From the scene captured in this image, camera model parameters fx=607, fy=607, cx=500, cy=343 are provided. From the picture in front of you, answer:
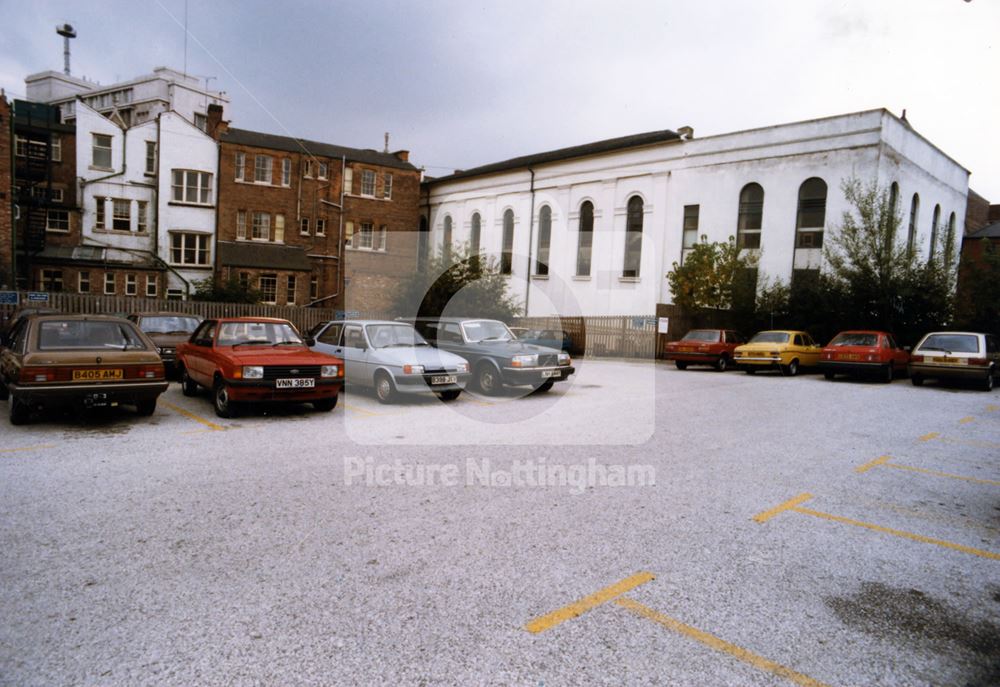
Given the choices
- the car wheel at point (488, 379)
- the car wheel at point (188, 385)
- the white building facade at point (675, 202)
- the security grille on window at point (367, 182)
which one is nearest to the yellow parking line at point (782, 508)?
the car wheel at point (488, 379)

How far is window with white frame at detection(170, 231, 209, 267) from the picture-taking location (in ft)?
116

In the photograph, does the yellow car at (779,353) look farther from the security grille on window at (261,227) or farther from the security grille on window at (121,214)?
the security grille on window at (121,214)

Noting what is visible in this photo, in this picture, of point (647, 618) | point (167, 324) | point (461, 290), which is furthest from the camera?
point (461, 290)

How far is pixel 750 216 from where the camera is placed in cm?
2961

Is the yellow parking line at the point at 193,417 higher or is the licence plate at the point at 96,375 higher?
the licence plate at the point at 96,375

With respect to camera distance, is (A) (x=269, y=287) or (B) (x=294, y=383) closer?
(B) (x=294, y=383)

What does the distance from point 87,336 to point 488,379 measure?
23.9 ft

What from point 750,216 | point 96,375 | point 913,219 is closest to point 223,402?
point 96,375

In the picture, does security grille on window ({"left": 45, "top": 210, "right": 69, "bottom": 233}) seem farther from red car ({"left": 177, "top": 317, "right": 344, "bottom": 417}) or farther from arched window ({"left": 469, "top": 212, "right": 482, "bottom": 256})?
red car ({"left": 177, "top": 317, "right": 344, "bottom": 417})

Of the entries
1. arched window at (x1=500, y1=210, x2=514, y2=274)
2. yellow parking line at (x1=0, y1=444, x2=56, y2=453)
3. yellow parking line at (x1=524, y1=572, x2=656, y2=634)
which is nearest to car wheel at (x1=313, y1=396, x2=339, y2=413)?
→ yellow parking line at (x1=0, y1=444, x2=56, y2=453)

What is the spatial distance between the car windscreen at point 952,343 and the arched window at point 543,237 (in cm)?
2310

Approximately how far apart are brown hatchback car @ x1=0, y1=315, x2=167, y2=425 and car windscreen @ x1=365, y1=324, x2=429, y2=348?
411 centimetres

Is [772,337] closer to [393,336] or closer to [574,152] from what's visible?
[393,336]

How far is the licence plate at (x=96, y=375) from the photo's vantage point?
331 inches
